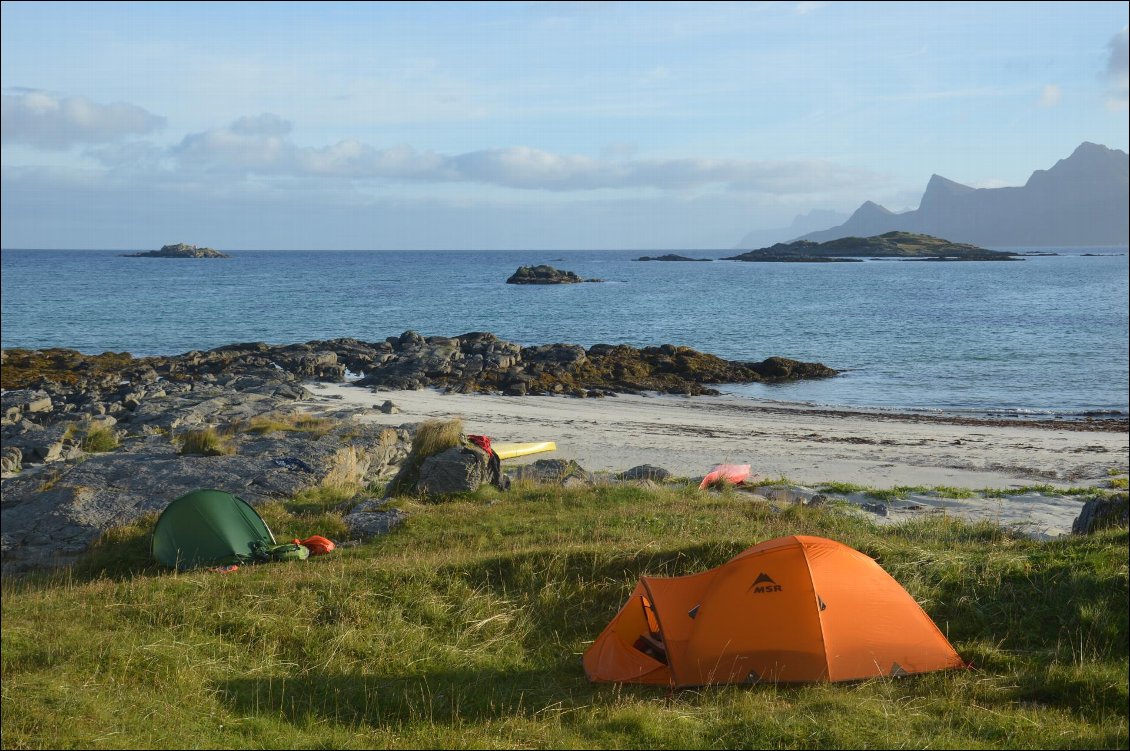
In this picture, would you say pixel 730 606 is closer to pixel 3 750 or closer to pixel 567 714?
pixel 567 714

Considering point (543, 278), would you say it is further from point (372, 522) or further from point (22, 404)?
point (372, 522)

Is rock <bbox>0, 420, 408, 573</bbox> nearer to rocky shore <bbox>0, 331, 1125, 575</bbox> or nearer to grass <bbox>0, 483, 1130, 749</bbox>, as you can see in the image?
rocky shore <bbox>0, 331, 1125, 575</bbox>

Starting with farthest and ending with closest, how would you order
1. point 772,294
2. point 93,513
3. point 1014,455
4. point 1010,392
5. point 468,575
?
1. point 772,294
2. point 1010,392
3. point 1014,455
4. point 93,513
5. point 468,575

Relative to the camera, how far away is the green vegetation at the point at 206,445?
19.4 m

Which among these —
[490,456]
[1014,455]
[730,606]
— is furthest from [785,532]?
[1014,455]

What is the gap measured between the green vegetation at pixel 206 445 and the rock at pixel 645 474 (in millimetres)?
8899

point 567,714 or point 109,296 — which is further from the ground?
point 109,296

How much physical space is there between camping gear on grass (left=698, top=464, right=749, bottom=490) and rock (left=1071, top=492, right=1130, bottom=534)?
7.08 m

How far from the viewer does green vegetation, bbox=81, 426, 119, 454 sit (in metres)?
22.8

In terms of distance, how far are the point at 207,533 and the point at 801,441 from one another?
18.8 meters

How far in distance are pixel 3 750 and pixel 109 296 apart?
98.9 metres

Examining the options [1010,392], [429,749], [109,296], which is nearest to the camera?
[429,749]

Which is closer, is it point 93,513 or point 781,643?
point 781,643

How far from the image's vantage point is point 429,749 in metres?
7.13
